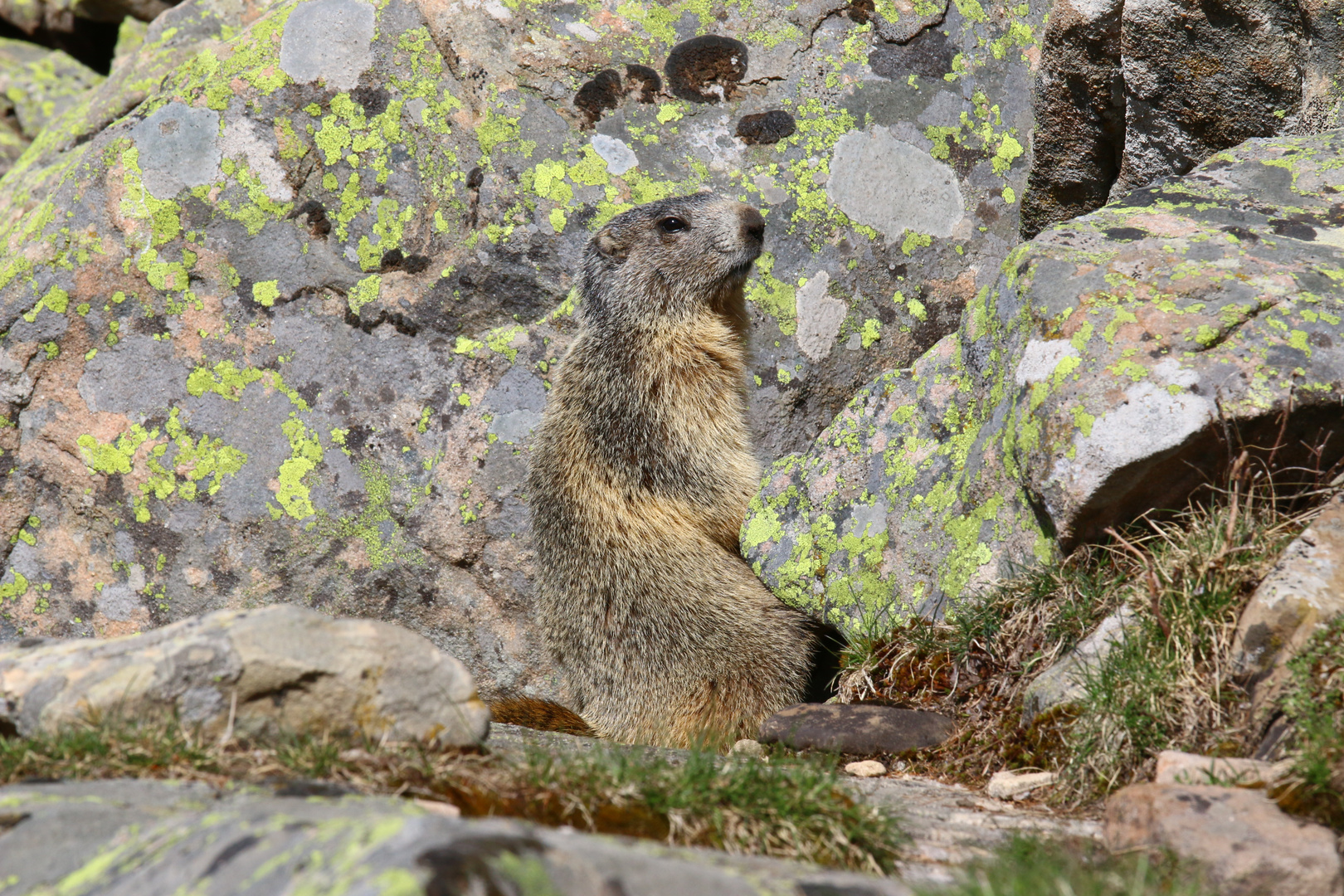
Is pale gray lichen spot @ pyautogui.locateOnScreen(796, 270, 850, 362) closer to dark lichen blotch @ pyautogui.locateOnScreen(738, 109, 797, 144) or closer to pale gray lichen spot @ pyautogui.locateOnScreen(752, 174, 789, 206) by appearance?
pale gray lichen spot @ pyautogui.locateOnScreen(752, 174, 789, 206)

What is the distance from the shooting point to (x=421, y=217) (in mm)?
7352

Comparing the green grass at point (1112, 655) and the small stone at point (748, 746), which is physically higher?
the green grass at point (1112, 655)

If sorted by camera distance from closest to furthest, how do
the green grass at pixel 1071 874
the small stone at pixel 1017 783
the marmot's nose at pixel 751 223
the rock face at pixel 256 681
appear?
the green grass at pixel 1071 874, the rock face at pixel 256 681, the small stone at pixel 1017 783, the marmot's nose at pixel 751 223

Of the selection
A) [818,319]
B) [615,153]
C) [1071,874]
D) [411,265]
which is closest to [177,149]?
[411,265]

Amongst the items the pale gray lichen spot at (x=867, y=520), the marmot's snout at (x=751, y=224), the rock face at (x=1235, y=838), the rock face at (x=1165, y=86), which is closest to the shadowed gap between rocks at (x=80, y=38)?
the marmot's snout at (x=751, y=224)

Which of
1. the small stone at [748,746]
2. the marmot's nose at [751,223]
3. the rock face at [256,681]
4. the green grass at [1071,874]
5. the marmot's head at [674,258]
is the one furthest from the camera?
the marmot's head at [674,258]

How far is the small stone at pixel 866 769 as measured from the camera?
16.3 feet

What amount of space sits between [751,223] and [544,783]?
4603 millimetres

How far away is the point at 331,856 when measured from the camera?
2391mm

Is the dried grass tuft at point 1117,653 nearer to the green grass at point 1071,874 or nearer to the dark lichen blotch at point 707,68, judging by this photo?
the green grass at point 1071,874

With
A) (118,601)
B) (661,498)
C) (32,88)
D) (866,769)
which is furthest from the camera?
(32,88)

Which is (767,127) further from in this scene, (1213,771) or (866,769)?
(1213,771)

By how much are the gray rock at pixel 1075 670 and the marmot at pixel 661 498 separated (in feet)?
6.33

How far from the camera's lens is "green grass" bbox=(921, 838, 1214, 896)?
2.62 meters
